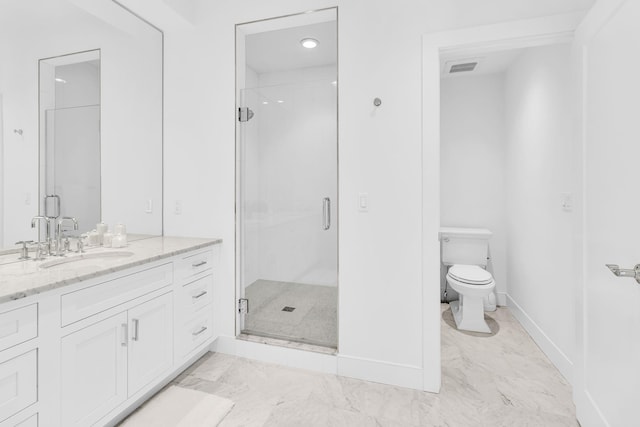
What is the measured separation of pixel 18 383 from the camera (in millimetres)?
1150

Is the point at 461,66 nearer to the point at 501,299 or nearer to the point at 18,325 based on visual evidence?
the point at 501,299

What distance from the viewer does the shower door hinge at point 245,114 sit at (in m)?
2.35

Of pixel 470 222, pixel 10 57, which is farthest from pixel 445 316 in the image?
pixel 10 57

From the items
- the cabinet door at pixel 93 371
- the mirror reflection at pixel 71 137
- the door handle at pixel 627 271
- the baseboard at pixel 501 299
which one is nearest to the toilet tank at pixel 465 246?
the baseboard at pixel 501 299

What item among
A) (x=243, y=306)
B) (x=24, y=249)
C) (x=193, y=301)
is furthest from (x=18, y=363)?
(x=243, y=306)

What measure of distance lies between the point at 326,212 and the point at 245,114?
0.96m

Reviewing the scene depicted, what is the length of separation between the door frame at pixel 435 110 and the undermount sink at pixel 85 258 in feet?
6.00

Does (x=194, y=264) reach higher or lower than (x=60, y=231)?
lower

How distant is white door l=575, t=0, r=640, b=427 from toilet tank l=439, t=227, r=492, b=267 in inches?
63.8

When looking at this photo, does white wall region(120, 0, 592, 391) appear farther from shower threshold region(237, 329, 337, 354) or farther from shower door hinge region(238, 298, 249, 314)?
shower door hinge region(238, 298, 249, 314)

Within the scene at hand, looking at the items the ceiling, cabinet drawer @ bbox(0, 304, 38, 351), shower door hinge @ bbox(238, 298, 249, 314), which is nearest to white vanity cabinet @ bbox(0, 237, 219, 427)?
cabinet drawer @ bbox(0, 304, 38, 351)

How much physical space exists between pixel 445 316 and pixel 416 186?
70.9 inches

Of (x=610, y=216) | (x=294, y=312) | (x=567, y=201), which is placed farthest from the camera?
(x=294, y=312)

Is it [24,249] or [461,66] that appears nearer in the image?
[24,249]
